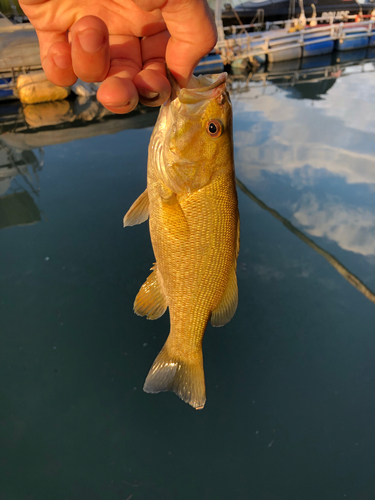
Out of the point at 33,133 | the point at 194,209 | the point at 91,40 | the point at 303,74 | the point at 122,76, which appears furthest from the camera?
the point at 303,74

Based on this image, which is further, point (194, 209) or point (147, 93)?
point (194, 209)

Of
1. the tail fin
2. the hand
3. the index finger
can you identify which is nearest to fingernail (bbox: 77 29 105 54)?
the hand

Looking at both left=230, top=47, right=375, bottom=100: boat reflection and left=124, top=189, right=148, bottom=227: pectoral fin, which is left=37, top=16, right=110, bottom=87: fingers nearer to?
left=124, top=189, right=148, bottom=227: pectoral fin

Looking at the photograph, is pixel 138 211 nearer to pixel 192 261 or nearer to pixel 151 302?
pixel 192 261

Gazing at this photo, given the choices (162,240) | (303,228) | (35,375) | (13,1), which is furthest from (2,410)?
(13,1)

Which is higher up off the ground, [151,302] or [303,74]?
[303,74]

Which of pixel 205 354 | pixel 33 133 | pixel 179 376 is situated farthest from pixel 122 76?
pixel 33 133

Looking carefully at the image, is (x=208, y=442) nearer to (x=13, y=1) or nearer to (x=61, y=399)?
(x=61, y=399)

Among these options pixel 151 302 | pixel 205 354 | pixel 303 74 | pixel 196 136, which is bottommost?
pixel 205 354
